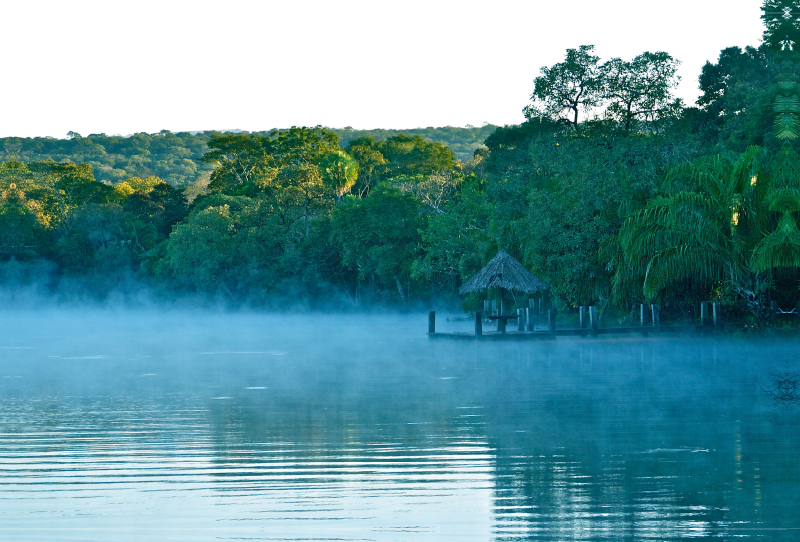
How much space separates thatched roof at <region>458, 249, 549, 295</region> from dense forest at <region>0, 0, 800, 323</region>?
497mm

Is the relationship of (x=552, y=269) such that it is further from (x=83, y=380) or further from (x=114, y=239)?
(x=114, y=239)

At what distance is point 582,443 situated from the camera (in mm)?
11273

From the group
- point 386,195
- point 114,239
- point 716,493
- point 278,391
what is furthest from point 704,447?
point 114,239

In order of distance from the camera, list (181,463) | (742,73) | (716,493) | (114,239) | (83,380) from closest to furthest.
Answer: (716,493)
(181,463)
(83,380)
(742,73)
(114,239)

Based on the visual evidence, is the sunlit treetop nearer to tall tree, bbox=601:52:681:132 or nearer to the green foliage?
tall tree, bbox=601:52:681:132

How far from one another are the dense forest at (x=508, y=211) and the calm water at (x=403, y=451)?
596cm

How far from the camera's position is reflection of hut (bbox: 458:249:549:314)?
33688 mm

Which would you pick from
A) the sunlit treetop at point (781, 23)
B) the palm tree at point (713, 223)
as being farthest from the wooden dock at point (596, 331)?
the sunlit treetop at point (781, 23)

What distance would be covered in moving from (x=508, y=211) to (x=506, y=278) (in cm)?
647

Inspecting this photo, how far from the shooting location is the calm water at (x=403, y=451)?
7.68 meters

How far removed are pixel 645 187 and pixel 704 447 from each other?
2150 centimetres

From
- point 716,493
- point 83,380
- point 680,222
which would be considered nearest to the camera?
point 716,493

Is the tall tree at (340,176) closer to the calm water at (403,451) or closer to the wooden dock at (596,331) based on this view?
the wooden dock at (596,331)

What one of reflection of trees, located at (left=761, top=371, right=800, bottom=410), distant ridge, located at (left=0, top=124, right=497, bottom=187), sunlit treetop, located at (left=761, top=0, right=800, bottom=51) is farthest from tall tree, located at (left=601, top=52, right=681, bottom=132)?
distant ridge, located at (left=0, top=124, right=497, bottom=187)
